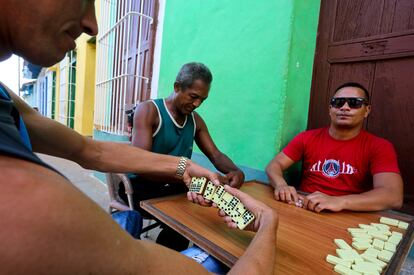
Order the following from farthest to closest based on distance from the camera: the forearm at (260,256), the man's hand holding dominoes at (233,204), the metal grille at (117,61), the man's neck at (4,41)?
1. the metal grille at (117,61)
2. the man's hand holding dominoes at (233,204)
3. the forearm at (260,256)
4. the man's neck at (4,41)

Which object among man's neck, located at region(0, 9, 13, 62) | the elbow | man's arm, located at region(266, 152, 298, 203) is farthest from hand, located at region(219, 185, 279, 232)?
the elbow

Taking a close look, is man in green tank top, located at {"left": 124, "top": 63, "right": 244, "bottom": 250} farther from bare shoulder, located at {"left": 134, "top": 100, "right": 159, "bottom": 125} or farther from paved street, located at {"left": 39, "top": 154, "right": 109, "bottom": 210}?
paved street, located at {"left": 39, "top": 154, "right": 109, "bottom": 210}

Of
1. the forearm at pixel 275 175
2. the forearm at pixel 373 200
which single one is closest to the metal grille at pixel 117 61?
the forearm at pixel 275 175

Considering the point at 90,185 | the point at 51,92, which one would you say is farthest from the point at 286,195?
the point at 51,92

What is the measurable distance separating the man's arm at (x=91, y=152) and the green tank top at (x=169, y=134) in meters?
0.63

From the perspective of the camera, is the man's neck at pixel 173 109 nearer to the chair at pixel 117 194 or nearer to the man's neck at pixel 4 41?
the chair at pixel 117 194

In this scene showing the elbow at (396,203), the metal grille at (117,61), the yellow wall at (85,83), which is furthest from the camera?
the yellow wall at (85,83)

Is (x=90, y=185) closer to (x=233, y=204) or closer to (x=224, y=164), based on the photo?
(x=224, y=164)

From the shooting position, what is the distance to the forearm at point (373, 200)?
1.32 meters

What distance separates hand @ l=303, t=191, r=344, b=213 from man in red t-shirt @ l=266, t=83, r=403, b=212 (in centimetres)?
17

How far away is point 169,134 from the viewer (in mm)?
2000

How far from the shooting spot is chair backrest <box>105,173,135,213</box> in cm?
180

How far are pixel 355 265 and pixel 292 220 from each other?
1.14ft

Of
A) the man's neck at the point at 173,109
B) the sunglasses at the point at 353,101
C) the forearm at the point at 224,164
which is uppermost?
the sunglasses at the point at 353,101
